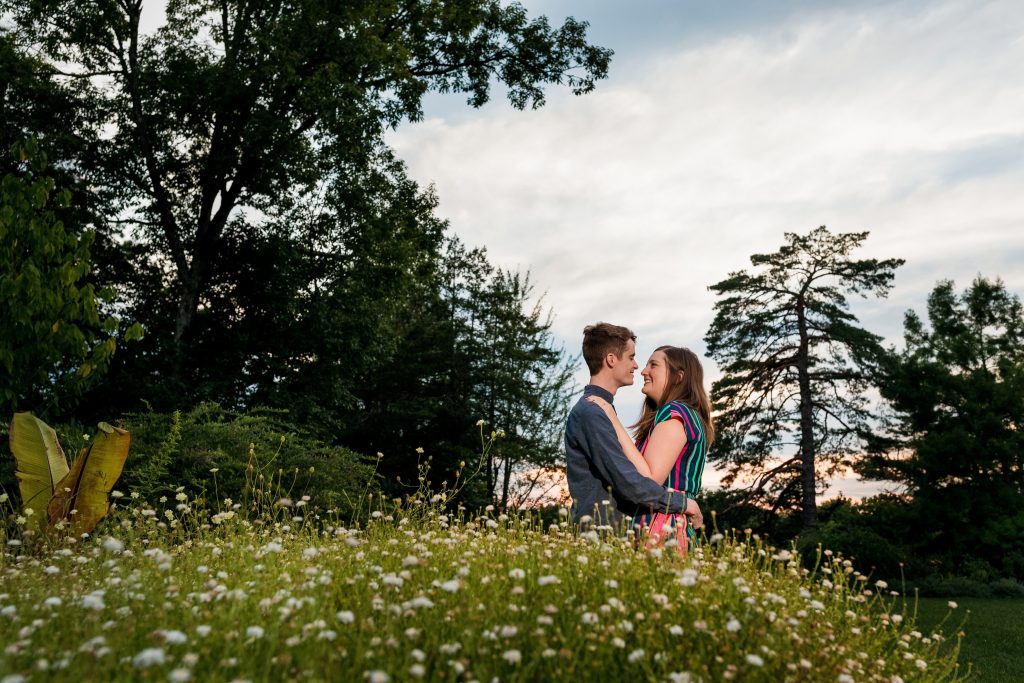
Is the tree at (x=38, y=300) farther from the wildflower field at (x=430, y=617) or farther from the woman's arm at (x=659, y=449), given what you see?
the woman's arm at (x=659, y=449)

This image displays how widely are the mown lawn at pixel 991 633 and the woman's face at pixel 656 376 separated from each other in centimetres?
391

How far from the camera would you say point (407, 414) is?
29.0 m

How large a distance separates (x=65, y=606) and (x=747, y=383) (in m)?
31.6

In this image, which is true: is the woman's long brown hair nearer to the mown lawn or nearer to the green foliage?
the mown lawn

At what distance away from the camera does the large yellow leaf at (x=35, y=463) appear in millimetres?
8023

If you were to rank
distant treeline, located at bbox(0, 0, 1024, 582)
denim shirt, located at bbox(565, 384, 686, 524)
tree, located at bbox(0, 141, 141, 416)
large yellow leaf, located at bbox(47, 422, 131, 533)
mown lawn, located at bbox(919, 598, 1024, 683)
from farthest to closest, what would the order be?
1. distant treeline, located at bbox(0, 0, 1024, 582)
2. mown lawn, located at bbox(919, 598, 1024, 683)
3. tree, located at bbox(0, 141, 141, 416)
4. large yellow leaf, located at bbox(47, 422, 131, 533)
5. denim shirt, located at bbox(565, 384, 686, 524)

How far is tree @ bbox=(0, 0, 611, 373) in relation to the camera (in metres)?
18.4

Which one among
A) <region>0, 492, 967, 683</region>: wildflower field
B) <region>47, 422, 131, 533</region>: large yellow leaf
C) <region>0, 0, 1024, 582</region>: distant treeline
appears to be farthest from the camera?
<region>0, 0, 1024, 582</region>: distant treeline

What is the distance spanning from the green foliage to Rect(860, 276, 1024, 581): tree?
23.5 m

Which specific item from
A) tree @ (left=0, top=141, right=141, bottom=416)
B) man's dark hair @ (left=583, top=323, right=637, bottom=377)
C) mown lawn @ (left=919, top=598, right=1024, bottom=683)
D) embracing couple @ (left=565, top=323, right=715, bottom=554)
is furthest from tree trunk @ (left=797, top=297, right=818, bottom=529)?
man's dark hair @ (left=583, top=323, right=637, bottom=377)

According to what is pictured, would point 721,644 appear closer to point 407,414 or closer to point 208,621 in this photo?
point 208,621

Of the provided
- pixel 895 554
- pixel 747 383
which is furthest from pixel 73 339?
pixel 747 383

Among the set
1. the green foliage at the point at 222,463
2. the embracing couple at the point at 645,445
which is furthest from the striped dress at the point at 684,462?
the green foliage at the point at 222,463

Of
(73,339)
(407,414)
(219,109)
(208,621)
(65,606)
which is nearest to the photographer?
(208,621)
